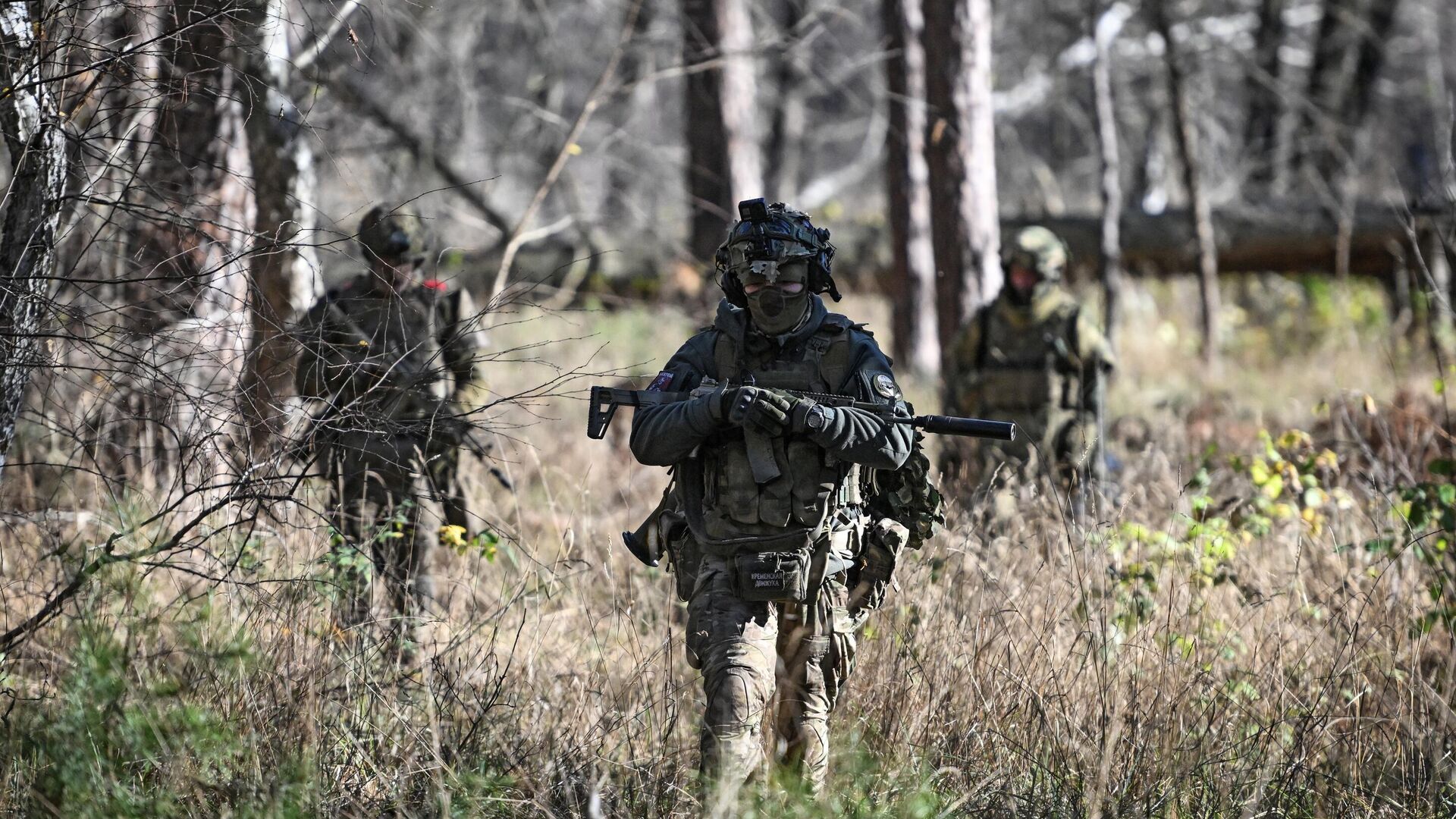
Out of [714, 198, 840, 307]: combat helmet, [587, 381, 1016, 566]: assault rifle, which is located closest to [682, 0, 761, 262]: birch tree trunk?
[714, 198, 840, 307]: combat helmet

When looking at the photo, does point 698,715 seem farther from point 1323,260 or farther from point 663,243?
point 1323,260

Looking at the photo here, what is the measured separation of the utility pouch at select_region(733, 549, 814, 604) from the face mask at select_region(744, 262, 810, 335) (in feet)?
2.28

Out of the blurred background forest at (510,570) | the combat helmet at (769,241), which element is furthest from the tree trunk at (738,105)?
the combat helmet at (769,241)

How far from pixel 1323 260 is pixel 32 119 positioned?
12.7 metres

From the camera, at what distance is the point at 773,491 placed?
4.04 m

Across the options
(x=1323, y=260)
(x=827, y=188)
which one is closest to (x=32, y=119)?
(x=1323, y=260)

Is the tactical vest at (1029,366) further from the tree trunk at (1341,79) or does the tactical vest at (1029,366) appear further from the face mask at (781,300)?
the tree trunk at (1341,79)

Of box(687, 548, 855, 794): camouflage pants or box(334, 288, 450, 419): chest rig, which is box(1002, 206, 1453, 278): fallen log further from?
box(687, 548, 855, 794): camouflage pants

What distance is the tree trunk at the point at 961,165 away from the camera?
31.2 ft

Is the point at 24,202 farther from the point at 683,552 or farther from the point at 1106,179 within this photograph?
the point at 1106,179

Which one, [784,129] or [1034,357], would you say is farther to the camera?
[784,129]

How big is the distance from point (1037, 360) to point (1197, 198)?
5.83m

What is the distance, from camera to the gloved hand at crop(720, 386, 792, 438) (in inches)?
151

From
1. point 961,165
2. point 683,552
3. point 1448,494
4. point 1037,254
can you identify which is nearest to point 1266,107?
point 961,165
